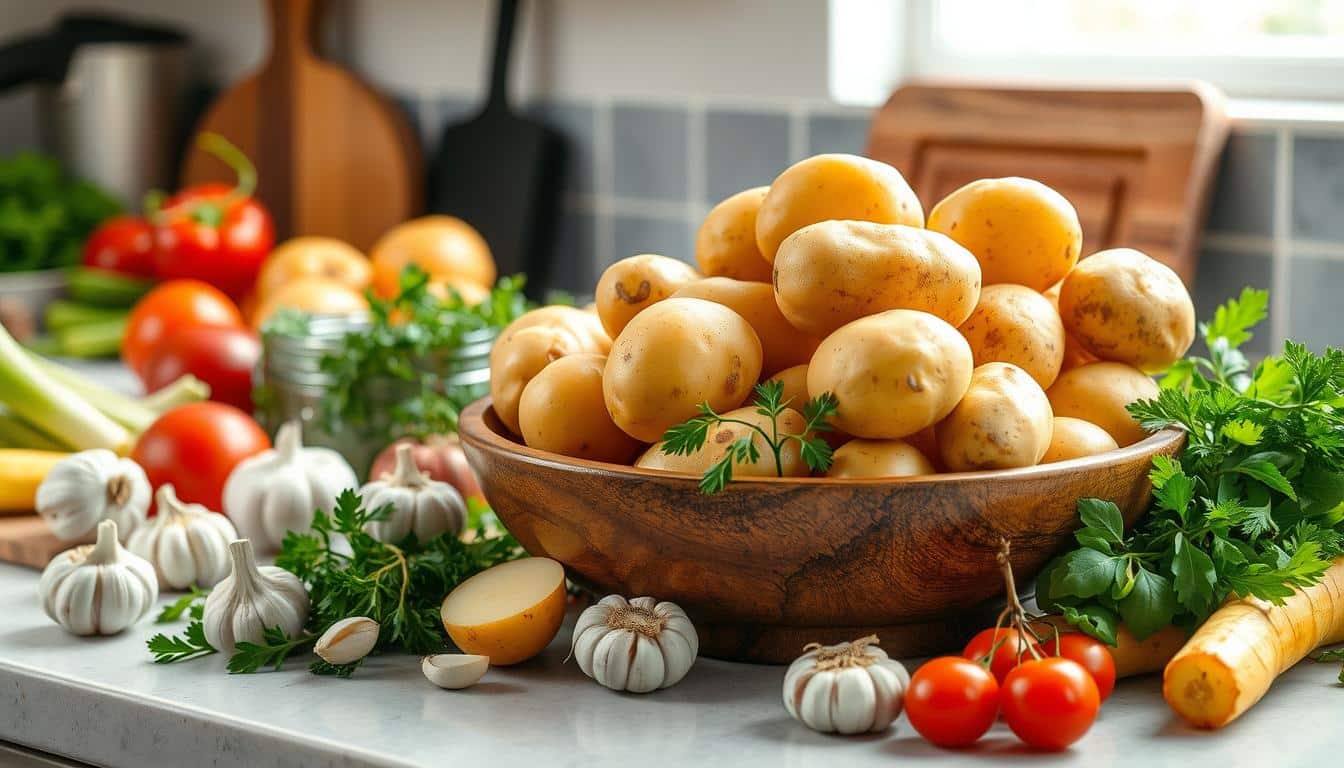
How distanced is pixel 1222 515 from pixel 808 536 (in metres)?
0.25

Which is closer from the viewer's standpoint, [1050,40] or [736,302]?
[736,302]

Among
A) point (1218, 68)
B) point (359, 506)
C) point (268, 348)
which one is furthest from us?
point (1218, 68)

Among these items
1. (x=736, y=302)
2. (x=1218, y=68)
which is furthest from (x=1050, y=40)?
(x=736, y=302)

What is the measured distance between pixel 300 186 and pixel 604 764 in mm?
1765

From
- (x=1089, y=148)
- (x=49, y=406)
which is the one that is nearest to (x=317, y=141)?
(x=49, y=406)

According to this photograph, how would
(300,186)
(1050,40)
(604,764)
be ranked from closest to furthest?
(604,764), (1050,40), (300,186)

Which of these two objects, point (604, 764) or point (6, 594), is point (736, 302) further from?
point (6, 594)

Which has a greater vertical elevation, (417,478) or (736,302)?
(736,302)

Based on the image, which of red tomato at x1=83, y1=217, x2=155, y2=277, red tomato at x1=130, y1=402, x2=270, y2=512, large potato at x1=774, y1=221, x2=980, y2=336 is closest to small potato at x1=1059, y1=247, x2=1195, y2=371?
large potato at x1=774, y1=221, x2=980, y2=336

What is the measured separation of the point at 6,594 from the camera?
3.86 ft

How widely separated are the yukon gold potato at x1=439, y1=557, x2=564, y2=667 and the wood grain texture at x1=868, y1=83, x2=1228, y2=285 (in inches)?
33.6

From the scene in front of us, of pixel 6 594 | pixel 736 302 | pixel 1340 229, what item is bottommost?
pixel 6 594

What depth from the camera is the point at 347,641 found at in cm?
96

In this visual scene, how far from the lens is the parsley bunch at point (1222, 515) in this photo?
0.90 meters
